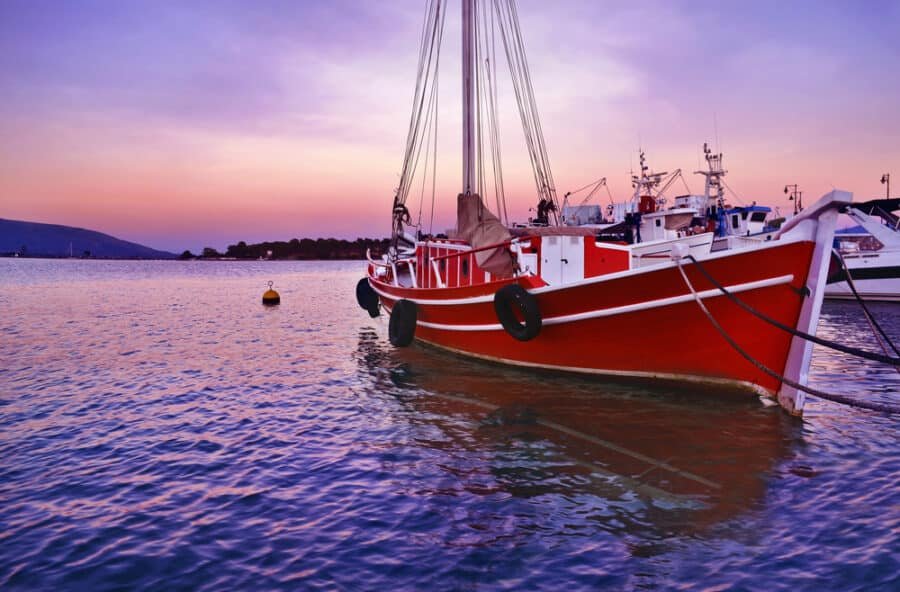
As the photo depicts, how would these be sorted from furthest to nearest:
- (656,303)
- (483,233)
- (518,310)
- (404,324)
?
1. (404,324)
2. (483,233)
3. (518,310)
4. (656,303)

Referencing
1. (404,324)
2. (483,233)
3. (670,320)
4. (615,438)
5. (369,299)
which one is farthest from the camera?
(369,299)

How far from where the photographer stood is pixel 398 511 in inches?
265

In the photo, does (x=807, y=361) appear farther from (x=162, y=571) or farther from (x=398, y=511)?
(x=162, y=571)

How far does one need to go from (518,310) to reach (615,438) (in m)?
4.14

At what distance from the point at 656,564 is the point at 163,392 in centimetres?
1133

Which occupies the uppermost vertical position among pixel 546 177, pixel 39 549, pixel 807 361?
pixel 546 177

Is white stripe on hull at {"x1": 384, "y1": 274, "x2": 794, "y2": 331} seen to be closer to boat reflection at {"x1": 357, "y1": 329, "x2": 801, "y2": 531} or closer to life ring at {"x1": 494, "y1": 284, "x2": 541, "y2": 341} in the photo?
life ring at {"x1": 494, "y1": 284, "x2": 541, "y2": 341}

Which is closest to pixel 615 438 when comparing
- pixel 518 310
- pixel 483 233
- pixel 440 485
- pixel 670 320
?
pixel 670 320

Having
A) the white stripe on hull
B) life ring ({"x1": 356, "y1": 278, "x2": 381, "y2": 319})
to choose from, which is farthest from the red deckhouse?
life ring ({"x1": 356, "y1": 278, "x2": 381, "y2": 319})

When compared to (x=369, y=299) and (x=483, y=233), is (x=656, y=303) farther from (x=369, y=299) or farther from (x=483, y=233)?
(x=369, y=299)

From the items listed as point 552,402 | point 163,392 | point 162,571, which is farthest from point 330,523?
point 163,392

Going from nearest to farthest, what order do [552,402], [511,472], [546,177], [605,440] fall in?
[511,472] → [605,440] → [552,402] → [546,177]

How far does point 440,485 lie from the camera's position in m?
7.52

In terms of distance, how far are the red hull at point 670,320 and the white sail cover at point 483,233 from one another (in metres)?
0.67
